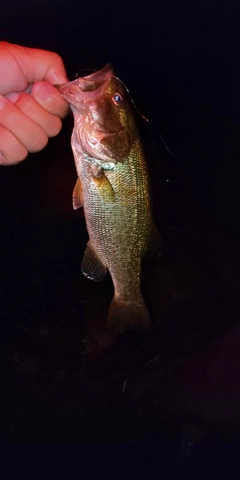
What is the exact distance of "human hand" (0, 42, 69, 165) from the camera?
41.5 inches

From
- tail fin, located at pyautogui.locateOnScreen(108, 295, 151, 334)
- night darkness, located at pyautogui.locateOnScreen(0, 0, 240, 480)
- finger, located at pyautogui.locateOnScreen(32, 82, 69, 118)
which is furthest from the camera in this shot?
night darkness, located at pyautogui.locateOnScreen(0, 0, 240, 480)

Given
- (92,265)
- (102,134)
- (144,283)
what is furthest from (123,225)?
(144,283)

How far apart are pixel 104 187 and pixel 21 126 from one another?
0.75 feet

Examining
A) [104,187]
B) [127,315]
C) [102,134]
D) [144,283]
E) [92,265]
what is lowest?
[144,283]

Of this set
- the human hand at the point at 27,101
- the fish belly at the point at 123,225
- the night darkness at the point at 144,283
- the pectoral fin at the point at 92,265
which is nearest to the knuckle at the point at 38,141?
the human hand at the point at 27,101

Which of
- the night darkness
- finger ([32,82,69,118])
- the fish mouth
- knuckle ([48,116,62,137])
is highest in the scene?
finger ([32,82,69,118])

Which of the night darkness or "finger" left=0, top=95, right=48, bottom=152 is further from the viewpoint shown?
the night darkness

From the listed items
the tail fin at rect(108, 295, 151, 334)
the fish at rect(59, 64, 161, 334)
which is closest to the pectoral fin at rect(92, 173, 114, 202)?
the fish at rect(59, 64, 161, 334)

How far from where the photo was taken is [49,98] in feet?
3.41

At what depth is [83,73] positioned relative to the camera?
1.47 m

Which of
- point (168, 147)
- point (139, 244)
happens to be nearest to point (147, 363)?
point (139, 244)

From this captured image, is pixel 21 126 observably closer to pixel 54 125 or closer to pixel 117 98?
pixel 54 125

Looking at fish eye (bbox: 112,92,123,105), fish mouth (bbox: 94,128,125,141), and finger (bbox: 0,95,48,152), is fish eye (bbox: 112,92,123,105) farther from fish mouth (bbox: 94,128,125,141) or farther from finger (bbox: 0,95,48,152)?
finger (bbox: 0,95,48,152)

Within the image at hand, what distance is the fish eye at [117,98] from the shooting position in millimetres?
1065
